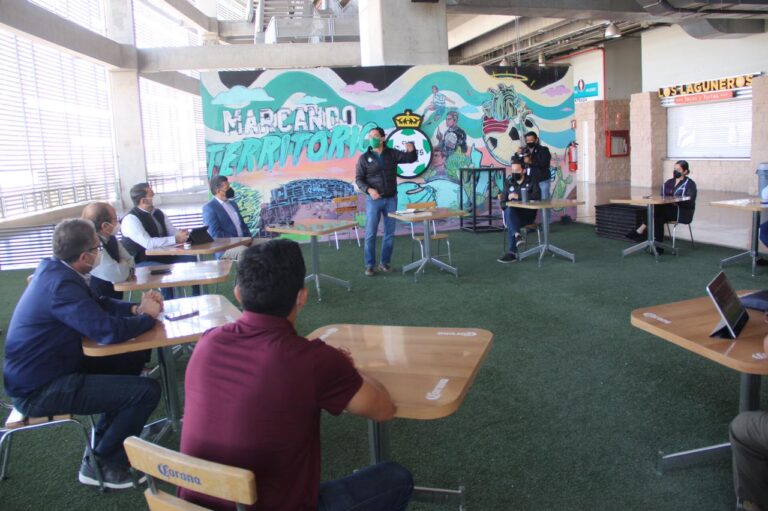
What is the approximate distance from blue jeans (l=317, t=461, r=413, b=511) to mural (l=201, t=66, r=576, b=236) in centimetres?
826

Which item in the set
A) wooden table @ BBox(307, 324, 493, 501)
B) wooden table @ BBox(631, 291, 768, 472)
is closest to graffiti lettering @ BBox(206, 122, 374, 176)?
wooden table @ BBox(307, 324, 493, 501)

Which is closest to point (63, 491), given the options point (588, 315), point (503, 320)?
point (503, 320)

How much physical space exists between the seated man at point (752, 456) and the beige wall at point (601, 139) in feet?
60.8

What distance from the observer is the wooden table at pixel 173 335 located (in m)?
2.61

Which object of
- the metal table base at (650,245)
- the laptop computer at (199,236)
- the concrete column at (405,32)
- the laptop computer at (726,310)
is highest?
the concrete column at (405,32)

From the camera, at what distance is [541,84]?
10.7m

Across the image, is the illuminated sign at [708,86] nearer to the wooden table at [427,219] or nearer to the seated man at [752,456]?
the wooden table at [427,219]

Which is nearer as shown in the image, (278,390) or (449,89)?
(278,390)

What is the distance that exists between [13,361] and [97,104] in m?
14.0

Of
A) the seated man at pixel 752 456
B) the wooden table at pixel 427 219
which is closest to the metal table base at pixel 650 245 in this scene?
the wooden table at pixel 427 219

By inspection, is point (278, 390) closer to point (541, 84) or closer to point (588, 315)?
point (588, 315)

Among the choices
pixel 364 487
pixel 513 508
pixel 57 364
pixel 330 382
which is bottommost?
pixel 513 508

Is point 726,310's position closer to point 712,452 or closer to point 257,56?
point 712,452

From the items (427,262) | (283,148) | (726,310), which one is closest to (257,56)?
(283,148)
